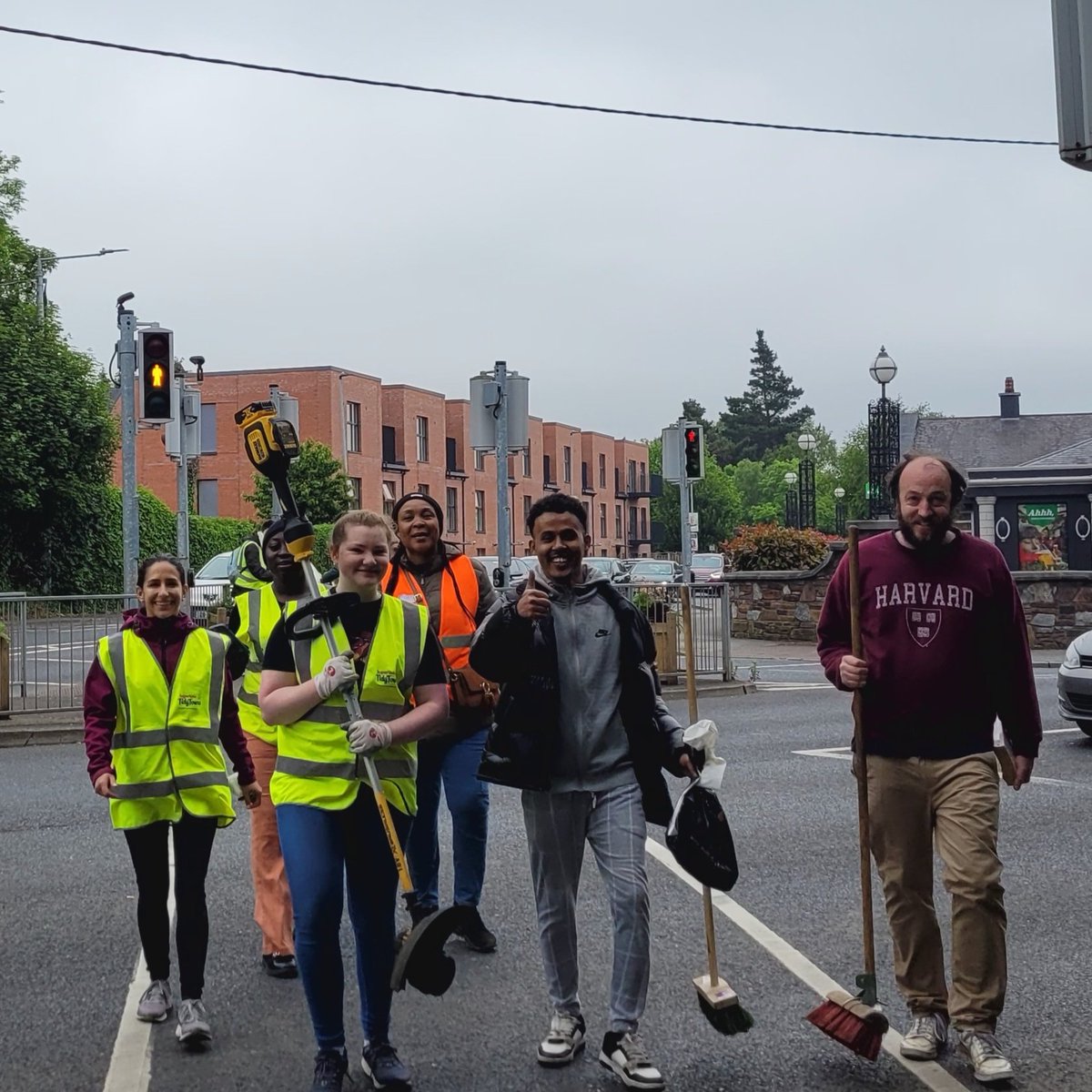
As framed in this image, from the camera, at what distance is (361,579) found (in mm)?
4867

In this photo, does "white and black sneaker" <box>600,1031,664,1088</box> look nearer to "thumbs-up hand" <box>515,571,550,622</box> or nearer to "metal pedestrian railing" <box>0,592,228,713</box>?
"thumbs-up hand" <box>515,571,550,622</box>

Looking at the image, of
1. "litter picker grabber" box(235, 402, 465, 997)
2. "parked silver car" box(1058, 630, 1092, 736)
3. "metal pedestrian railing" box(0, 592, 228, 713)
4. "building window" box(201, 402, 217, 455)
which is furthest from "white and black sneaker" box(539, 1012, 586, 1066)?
"building window" box(201, 402, 217, 455)

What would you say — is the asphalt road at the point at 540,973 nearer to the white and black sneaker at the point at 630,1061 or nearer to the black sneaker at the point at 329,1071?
the white and black sneaker at the point at 630,1061

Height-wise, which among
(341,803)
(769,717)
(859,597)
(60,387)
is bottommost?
(769,717)

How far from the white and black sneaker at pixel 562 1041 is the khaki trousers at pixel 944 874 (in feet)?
3.51

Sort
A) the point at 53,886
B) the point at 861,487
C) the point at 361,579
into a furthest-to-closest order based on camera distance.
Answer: the point at 861,487, the point at 53,886, the point at 361,579

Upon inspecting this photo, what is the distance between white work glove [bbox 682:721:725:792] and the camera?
5023 millimetres

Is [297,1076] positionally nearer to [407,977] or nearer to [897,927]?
[407,977]

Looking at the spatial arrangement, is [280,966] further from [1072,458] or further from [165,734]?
[1072,458]

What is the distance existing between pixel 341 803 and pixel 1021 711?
2.24 meters

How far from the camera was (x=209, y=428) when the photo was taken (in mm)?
57906

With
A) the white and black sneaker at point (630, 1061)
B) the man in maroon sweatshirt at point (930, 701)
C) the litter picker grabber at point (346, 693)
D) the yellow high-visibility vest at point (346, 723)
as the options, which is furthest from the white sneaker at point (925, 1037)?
the yellow high-visibility vest at point (346, 723)

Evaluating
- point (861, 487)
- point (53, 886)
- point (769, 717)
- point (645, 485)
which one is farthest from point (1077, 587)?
point (645, 485)

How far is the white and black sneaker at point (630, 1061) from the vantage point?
458 cm
